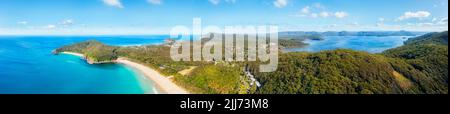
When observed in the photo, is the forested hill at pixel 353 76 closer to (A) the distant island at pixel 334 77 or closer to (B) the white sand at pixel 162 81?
(A) the distant island at pixel 334 77

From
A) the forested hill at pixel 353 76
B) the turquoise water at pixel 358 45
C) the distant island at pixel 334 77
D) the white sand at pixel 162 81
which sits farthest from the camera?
the turquoise water at pixel 358 45

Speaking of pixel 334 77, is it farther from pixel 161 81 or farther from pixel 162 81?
pixel 161 81

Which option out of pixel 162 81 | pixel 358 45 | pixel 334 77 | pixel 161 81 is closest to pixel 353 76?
pixel 334 77

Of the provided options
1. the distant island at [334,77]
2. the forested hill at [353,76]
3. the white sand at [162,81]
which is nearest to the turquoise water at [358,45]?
the distant island at [334,77]

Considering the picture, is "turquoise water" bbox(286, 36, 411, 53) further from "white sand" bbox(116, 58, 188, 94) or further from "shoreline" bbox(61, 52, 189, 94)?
"white sand" bbox(116, 58, 188, 94)

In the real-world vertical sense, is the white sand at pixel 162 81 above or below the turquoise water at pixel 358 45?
below
